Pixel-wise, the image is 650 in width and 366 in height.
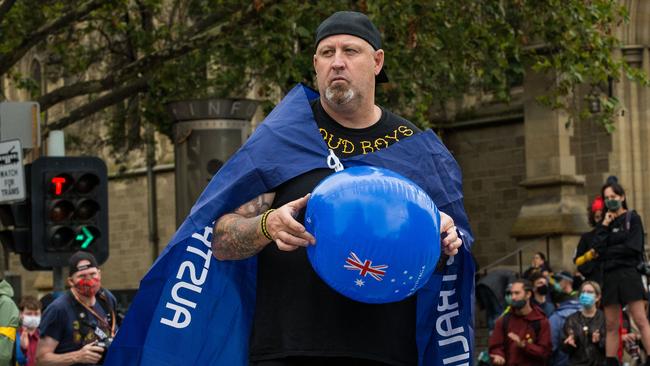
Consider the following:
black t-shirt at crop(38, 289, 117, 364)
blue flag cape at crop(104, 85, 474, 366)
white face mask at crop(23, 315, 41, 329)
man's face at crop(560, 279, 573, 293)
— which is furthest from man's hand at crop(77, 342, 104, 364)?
man's face at crop(560, 279, 573, 293)

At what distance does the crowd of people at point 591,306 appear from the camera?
1408 centimetres

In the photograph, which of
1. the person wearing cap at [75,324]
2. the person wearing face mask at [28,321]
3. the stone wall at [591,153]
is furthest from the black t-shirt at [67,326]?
the stone wall at [591,153]

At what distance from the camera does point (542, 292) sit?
62.4 feet

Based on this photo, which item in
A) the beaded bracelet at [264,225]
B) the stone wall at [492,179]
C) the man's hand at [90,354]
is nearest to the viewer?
the beaded bracelet at [264,225]

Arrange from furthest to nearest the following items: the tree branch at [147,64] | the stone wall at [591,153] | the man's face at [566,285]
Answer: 1. the stone wall at [591,153]
2. the tree branch at [147,64]
3. the man's face at [566,285]

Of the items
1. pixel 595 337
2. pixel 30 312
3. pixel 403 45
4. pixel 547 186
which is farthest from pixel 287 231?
pixel 547 186

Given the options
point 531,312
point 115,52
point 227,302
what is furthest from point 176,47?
point 227,302

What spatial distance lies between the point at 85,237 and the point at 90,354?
106 inches

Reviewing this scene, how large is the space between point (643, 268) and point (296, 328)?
9113 millimetres

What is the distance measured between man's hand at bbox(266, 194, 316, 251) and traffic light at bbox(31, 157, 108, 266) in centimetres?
907

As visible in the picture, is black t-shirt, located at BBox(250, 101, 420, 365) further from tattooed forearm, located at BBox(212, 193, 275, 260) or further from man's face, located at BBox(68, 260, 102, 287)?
man's face, located at BBox(68, 260, 102, 287)

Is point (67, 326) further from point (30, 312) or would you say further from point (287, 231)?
point (287, 231)

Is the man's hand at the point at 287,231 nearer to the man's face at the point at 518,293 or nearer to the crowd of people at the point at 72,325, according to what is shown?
the crowd of people at the point at 72,325

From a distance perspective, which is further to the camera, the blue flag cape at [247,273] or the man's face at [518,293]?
the man's face at [518,293]
